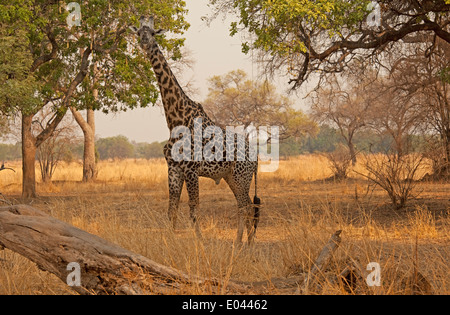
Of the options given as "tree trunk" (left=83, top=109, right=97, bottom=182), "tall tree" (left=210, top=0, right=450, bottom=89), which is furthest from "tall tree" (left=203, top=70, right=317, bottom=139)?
"tall tree" (left=210, top=0, right=450, bottom=89)

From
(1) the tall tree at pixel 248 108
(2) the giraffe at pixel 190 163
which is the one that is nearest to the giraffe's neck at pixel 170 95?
(2) the giraffe at pixel 190 163

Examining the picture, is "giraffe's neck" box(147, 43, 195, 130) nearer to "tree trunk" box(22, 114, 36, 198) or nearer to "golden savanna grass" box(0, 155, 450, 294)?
"golden savanna grass" box(0, 155, 450, 294)

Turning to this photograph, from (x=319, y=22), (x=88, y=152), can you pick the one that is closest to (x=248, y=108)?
(x=88, y=152)

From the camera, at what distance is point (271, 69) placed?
11.1 m

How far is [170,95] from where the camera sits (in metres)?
7.40

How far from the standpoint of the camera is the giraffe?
7191 millimetres

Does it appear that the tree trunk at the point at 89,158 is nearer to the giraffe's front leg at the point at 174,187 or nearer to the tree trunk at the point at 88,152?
the tree trunk at the point at 88,152

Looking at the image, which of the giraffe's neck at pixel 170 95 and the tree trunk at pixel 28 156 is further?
the tree trunk at pixel 28 156

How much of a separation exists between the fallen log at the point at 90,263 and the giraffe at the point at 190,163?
128 inches

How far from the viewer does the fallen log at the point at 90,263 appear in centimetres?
369

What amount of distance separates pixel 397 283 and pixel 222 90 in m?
30.5

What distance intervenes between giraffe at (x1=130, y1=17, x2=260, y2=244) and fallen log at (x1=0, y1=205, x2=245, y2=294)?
3.25m
